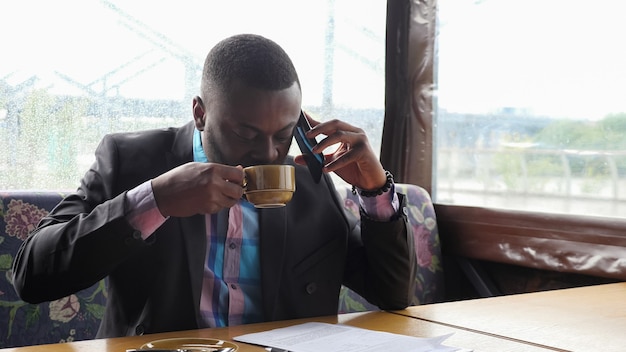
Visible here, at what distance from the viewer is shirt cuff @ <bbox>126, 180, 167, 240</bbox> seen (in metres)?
1.50

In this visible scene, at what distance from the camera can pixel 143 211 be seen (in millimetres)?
1502

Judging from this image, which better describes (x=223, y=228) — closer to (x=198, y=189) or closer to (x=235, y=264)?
(x=235, y=264)

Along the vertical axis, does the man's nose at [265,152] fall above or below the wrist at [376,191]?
above

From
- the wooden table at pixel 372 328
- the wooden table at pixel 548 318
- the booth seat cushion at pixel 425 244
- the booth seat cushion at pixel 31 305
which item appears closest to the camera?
the wooden table at pixel 372 328

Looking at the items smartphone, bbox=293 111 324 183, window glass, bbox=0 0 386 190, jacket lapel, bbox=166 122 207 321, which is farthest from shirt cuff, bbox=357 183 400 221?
window glass, bbox=0 0 386 190

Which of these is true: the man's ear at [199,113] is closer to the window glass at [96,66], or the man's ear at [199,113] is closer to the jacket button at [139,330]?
the jacket button at [139,330]

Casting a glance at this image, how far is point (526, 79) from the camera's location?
9.46 feet

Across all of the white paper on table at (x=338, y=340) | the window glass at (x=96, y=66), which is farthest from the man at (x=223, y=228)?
the window glass at (x=96, y=66)

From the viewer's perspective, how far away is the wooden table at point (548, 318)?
1.48m

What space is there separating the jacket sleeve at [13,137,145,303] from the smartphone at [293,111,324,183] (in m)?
0.42

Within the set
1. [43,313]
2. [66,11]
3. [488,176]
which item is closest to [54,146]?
[66,11]

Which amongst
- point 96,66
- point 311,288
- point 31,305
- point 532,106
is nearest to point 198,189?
point 311,288

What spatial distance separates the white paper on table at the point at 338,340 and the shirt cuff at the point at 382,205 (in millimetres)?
386

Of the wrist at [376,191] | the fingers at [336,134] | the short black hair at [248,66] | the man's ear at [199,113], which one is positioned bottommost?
the wrist at [376,191]
